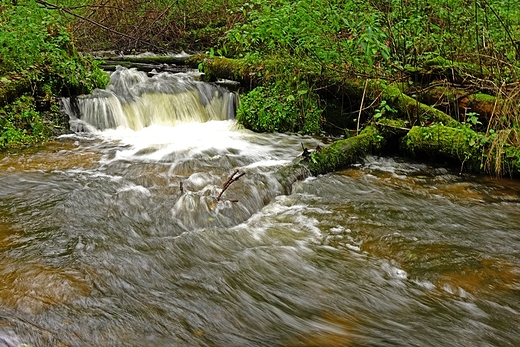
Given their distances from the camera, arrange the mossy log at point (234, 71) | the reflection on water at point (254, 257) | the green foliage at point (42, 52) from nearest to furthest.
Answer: the reflection on water at point (254, 257)
the green foliage at point (42, 52)
the mossy log at point (234, 71)

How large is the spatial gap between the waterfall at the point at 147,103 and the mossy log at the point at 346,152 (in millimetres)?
4206

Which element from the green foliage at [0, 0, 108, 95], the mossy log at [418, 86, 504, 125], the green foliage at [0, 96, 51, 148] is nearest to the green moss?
the mossy log at [418, 86, 504, 125]

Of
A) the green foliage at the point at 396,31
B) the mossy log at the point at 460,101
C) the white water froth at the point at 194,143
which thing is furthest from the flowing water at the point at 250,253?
the green foliage at the point at 396,31

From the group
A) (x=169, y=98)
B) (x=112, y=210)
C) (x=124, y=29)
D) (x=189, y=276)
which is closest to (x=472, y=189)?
(x=189, y=276)

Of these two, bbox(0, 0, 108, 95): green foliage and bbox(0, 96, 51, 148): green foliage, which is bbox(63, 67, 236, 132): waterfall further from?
bbox(0, 96, 51, 148): green foliage

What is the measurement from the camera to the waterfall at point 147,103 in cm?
941

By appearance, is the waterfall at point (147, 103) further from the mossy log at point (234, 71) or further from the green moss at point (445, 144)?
the green moss at point (445, 144)

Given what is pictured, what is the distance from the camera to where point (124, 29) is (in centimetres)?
1656

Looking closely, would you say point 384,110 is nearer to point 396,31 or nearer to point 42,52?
point 396,31

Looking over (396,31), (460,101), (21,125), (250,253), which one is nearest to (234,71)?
(396,31)

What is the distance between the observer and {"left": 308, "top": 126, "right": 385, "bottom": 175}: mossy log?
6558 millimetres

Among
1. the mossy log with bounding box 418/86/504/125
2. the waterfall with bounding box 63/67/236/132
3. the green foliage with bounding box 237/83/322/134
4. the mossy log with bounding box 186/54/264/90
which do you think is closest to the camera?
the mossy log with bounding box 418/86/504/125

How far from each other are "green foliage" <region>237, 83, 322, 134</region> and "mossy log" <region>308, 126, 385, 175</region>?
168 centimetres

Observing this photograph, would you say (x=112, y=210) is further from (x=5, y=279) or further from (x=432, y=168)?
(x=432, y=168)
